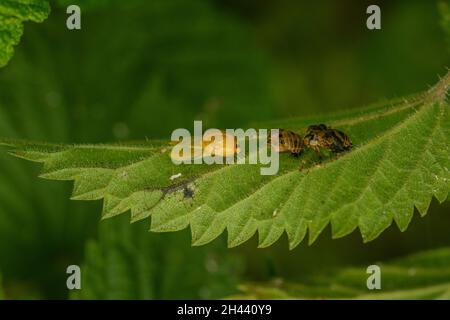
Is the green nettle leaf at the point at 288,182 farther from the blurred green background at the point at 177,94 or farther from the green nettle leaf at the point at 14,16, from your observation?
the blurred green background at the point at 177,94

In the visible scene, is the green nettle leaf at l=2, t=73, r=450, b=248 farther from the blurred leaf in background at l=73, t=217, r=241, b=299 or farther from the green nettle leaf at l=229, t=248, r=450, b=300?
the blurred leaf in background at l=73, t=217, r=241, b=299

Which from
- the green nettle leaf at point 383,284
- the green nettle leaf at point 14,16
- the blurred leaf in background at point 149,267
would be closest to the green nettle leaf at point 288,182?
the green nettle leaf at point 14,16

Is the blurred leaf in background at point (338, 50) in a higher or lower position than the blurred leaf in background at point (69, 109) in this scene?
higher

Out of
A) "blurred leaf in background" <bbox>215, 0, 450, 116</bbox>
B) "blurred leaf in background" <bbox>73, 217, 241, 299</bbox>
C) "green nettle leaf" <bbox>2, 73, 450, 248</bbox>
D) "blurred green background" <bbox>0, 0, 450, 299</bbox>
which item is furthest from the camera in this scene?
"blurred leaf in background" <bbox>215, 0, 450, 116</bbox>

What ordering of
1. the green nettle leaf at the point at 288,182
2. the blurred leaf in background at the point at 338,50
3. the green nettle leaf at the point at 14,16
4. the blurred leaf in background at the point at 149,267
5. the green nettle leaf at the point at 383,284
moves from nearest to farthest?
the green nettle leaf at the point at 288,182, the green nettle leaf at the point at 14,16, the green nettle leaf at the point at 383,284, the blurred leaf in background at the point at 149,267, the blurred leaf in background at the point at 338,50

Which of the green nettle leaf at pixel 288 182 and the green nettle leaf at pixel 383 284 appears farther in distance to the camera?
the green nettle leaf at pixel 383 284

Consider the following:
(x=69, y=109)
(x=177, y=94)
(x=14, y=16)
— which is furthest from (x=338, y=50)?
(x=14, y=16)

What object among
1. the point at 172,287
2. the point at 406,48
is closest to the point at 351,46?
the point at 406,48

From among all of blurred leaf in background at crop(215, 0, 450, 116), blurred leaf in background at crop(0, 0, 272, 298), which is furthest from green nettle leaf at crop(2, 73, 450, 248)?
blurred leaf in background at crop(215, 0, 450, 116)
